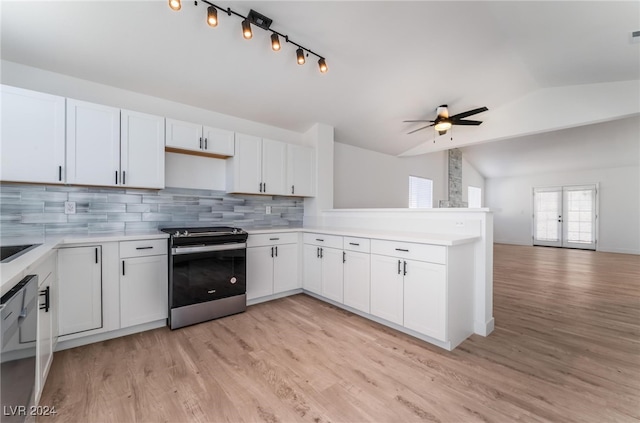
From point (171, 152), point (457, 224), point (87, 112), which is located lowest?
point (457, 224)

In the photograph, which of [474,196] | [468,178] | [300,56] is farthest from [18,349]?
[474,196]

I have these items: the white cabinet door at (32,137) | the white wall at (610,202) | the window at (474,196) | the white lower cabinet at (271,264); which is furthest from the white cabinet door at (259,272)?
the window at (474,196)

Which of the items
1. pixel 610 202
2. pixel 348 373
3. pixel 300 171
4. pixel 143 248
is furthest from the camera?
pixel 610 202

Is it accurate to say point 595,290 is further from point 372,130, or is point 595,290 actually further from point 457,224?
point 372,130

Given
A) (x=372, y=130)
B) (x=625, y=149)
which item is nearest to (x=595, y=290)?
(x=372, y=130)

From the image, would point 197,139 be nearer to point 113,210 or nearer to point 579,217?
point 113,210

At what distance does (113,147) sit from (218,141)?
1.08 metres

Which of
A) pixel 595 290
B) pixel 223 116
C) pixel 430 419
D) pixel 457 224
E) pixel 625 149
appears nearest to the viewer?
pixel 430 419

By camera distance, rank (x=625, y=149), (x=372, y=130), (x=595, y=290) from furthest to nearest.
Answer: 1. (x=625, y=149)
2. (x=372, y=130)
3. (x=595, y=290)

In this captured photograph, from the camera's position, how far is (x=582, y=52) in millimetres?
3434

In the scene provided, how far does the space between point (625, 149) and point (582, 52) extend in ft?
19.0

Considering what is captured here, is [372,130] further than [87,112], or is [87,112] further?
[372,130]

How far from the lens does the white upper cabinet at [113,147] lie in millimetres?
2512

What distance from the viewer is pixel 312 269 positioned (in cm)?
370
